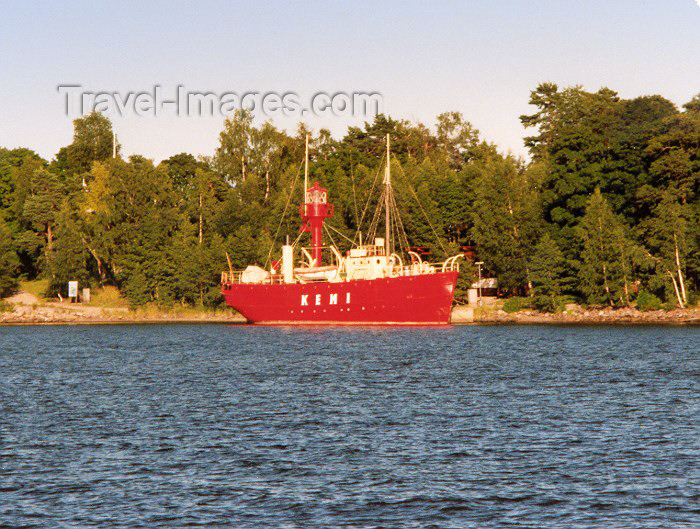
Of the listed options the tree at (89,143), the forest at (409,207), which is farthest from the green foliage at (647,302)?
the tree at (89,143)

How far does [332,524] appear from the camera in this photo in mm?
21562

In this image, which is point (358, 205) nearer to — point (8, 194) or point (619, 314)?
point (619, 314)

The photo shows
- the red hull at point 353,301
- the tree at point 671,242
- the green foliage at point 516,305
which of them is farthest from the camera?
the green foliage at point 516,305

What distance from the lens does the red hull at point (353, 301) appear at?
280ft

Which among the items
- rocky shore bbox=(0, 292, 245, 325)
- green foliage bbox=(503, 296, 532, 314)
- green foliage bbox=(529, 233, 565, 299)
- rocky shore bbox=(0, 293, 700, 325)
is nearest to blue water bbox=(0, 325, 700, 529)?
rocky shore bbox=(0, 293, 700, 325)

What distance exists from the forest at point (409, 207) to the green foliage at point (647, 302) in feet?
0.61

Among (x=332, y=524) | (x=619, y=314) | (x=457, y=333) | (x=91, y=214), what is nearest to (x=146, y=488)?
(x=332, y=524)

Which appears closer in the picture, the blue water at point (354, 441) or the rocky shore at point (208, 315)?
the blue water at point (354, 441)

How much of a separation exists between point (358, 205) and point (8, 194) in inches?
2282

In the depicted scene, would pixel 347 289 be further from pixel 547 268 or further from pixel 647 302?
pixel 647 302

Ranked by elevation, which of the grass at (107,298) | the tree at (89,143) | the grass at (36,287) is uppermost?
the tree at (89,143)

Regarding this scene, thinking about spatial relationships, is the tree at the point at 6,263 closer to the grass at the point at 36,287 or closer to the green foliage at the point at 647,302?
the grass at the point at 36,287

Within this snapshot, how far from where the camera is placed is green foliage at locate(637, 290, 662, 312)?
316 feet

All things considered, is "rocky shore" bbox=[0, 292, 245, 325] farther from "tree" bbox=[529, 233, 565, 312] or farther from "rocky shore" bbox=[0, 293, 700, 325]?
→ "tree" bbox=[529, 233, 565, 312]
